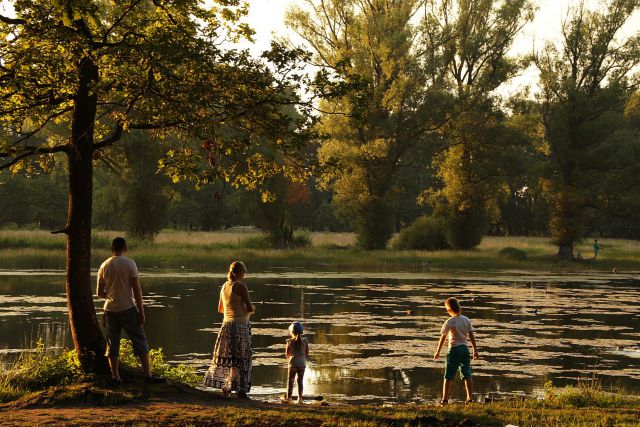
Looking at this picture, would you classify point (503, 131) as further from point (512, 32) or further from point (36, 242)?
point (36, 242)

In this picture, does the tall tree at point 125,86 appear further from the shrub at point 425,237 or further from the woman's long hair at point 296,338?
the shrub at point 425,237

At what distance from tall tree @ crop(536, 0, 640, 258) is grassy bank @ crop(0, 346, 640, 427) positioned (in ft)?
183

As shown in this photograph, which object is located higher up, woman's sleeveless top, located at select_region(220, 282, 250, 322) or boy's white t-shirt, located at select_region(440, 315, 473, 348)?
woman's sleeveless top, located at select_region(220, 282, 250, 322)

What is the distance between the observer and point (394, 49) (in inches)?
2667

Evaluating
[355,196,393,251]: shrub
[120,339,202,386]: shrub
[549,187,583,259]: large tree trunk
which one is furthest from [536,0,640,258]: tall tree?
[120,339,202,386]: shrub

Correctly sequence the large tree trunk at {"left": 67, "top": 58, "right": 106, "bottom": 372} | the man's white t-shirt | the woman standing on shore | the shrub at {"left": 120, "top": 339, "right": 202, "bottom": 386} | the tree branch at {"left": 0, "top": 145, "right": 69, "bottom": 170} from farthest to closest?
the shrub at {"left": 120, "top": 339, "right": 202, "bottom": 386}
the tree branch at {"left": 0, "top": 145, "right": 69, "bottom": 170}
the large tree trunk at {"left": 67, "top": 58, "right": 106, "bottom": 372}
the woman standing on shore
the man's white t-shirt

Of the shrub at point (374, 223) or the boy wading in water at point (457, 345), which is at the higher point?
the shrub at point (374, 223)

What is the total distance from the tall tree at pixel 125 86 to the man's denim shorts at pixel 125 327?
1.00 meters

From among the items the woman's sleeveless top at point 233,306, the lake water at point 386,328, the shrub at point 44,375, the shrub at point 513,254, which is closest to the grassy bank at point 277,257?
the shrub at point 513,254

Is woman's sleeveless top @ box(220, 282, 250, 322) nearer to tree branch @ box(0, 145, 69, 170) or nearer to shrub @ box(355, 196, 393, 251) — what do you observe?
tree branch @ box(0, 145, 69, 170)

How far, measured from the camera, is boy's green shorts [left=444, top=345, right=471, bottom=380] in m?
14.7

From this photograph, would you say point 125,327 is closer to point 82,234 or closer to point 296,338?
point 82,234

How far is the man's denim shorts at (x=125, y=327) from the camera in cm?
1373

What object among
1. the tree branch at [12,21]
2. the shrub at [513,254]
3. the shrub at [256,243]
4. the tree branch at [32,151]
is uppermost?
the tree branch at [12,21]
